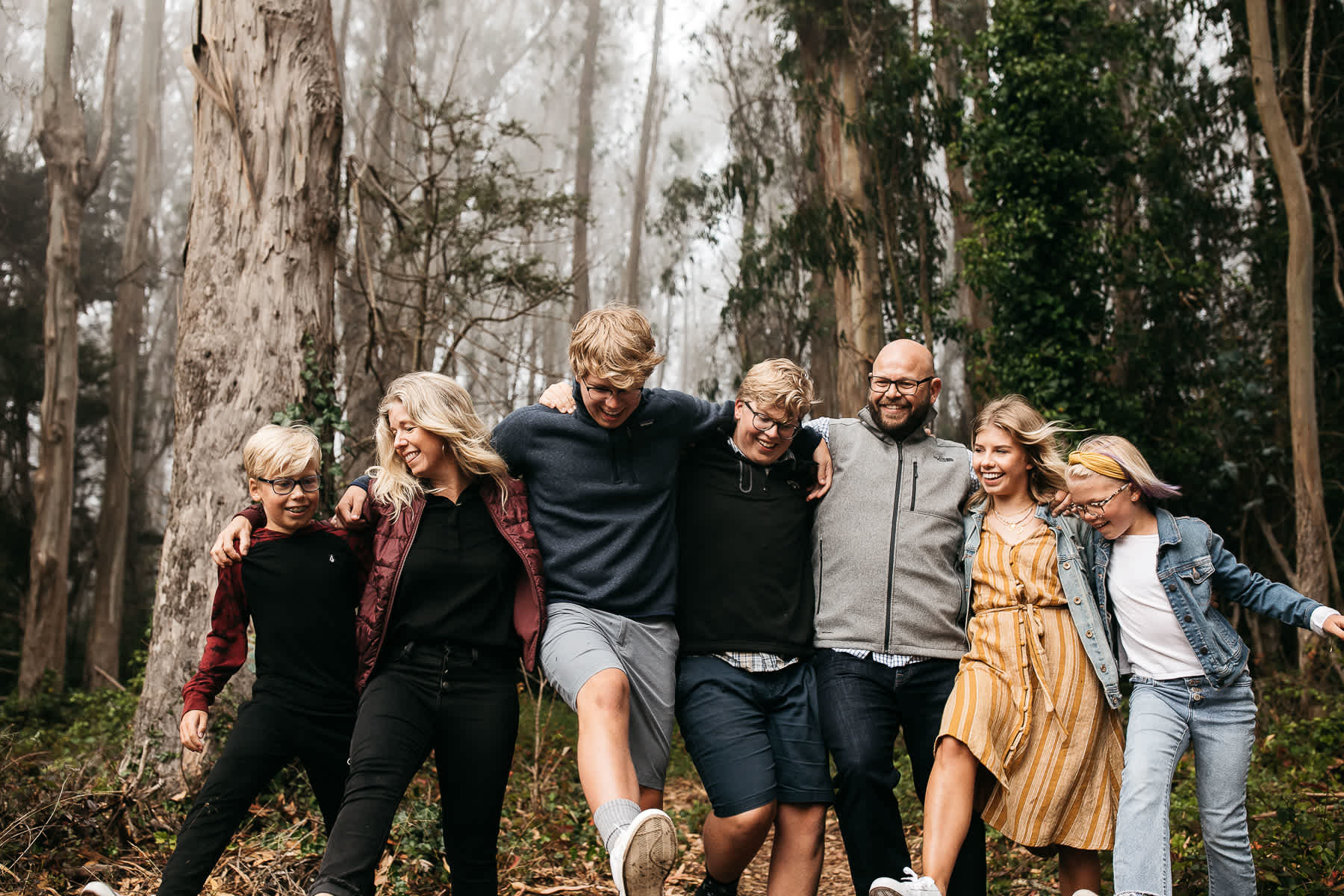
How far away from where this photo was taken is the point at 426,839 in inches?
199

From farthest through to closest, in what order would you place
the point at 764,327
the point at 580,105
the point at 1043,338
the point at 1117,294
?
1. the point at 580,105
2. the point at 764,327
3. the point at 1117,294
4. the point at 1043,338

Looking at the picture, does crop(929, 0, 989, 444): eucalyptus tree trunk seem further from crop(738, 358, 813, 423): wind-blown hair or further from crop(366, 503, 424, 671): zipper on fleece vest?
crop(366, 503, 424, 671): zipper on fleece vest

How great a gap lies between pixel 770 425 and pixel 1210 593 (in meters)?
1.70

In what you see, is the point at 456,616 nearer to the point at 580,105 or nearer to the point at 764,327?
the point at 764,327

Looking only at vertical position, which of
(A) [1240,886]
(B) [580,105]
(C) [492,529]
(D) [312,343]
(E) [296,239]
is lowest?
(A) [1240,886]

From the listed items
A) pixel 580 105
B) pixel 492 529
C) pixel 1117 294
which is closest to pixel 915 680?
pixel 492 529

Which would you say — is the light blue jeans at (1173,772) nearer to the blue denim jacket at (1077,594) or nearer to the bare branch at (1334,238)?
the blue denim jacket at (1077,594)

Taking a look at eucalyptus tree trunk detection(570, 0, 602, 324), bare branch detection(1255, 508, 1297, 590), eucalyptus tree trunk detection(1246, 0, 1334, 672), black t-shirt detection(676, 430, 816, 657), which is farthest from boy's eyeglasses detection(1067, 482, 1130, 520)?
eucalyptus tree trunk detection(570, 0, 602, 324)

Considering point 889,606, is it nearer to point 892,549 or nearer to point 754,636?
point 892,549

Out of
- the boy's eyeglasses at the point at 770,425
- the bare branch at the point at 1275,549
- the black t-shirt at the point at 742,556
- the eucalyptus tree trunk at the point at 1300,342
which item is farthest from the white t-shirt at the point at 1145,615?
the bare branch at the point at 1275,549

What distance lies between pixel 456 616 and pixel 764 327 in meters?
15.8

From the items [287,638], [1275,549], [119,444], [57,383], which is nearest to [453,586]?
[287,638]

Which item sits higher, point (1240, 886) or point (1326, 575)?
point (1326, 575)

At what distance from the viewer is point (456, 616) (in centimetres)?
341
